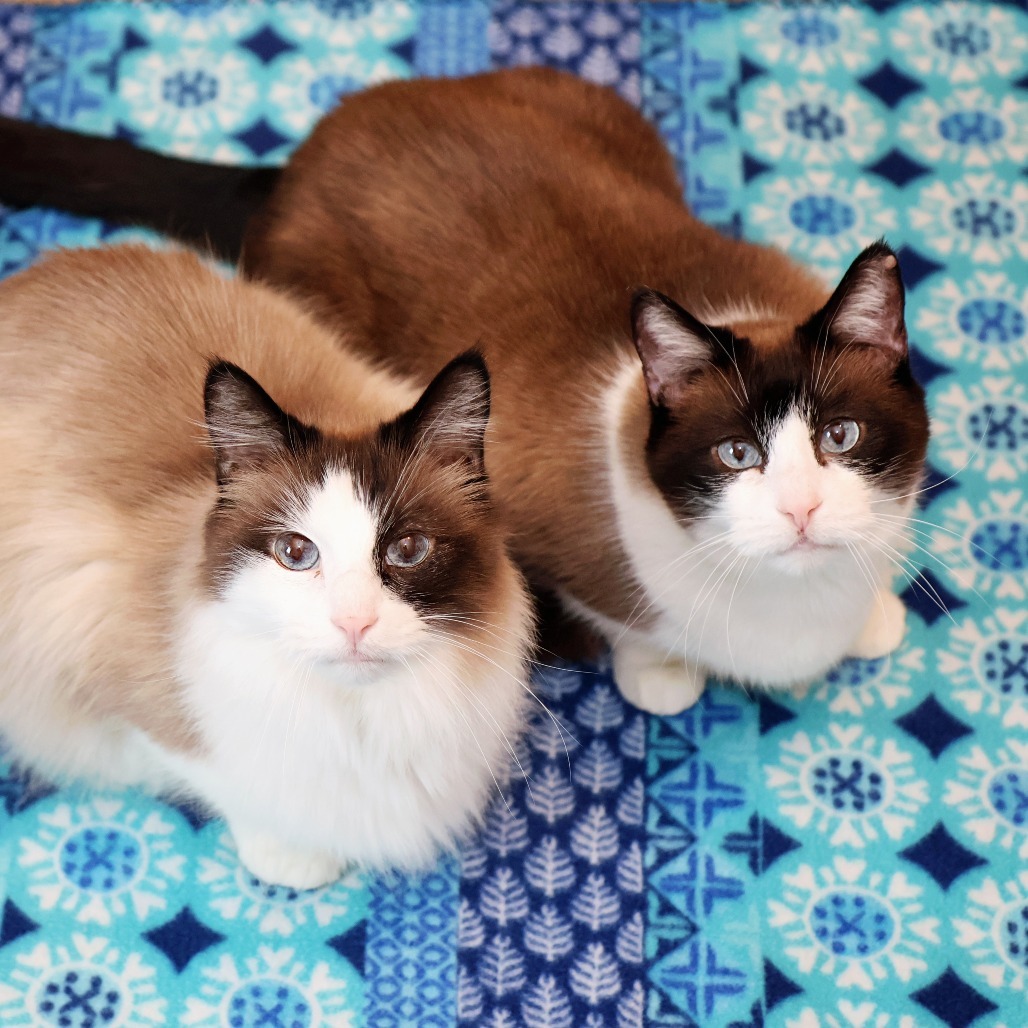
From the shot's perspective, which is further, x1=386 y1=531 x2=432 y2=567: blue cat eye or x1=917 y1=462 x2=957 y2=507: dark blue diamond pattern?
x1=917 y1=462 x2=957 y2=507: dark blue diamond pattern

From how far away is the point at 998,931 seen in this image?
1.62 meters

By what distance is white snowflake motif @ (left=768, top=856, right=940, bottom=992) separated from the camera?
5.27 ft

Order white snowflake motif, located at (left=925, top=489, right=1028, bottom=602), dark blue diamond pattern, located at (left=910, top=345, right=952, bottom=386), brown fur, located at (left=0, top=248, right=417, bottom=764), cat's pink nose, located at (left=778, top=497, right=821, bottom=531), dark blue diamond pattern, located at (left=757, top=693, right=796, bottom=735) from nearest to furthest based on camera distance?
cat's pink nose, located at (left=778, top=497, right=821, bottom=531)
brown fur, located at (left=0, top=248, right=417, bottom=764)
dark blue diamond pattern, located at (left=757, top=693, right=796, bottom=735)
white snowflake motif, located at (left=925, top=489, right=1028, bottom=602)
dark blue diamond pattern, located at (left=910, top=345, right=952, bottom=386)

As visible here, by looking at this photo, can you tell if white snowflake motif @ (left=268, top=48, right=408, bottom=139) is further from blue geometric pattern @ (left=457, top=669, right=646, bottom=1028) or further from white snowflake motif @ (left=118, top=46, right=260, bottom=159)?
blue geometric pattern @ (left=457, top=669, right=646, bottom=1028)

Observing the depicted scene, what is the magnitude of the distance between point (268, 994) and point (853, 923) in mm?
795

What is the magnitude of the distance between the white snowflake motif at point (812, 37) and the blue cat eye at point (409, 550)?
1.54 meters

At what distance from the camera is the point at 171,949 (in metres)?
1.60

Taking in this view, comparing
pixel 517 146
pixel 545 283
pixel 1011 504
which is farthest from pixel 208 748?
pixel 1011 504

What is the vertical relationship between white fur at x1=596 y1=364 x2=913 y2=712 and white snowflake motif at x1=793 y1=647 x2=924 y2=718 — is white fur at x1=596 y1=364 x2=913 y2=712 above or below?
above

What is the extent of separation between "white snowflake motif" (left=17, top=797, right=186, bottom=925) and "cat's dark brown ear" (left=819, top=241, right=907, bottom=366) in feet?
3.68

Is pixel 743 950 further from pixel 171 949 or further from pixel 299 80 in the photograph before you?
pixel 299 80

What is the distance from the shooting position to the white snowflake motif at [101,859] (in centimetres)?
163

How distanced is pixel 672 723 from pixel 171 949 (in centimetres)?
77

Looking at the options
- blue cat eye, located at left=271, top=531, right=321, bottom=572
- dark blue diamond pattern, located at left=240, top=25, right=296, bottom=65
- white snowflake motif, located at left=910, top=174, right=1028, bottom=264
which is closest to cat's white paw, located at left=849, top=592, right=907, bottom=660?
white snowflake motif, located at left=910, top=174, right=1028, bottom=264
